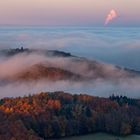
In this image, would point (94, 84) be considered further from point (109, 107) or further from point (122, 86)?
point (109, 107)

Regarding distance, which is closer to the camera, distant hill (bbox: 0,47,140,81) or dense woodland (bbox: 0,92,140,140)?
dense woodland (bbox: 0,92,140,140)

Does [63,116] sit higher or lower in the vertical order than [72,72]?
lower

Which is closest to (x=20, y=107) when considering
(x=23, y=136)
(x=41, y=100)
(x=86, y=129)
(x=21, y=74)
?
(x=41, y=100)

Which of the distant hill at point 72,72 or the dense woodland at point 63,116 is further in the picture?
the distant hill at point 72,72

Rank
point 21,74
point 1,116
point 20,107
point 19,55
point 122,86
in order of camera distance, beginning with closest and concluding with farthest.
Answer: point 1,116 → point 20,107 → point 122,86 → point 21,74 → point 19,55

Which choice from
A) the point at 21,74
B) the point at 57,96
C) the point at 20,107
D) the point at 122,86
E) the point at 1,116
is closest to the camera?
the point at 1,116

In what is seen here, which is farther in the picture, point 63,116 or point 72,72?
point 72,72

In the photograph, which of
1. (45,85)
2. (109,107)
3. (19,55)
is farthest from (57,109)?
(19,55)

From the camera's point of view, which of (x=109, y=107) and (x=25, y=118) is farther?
(x=109, y=107)
